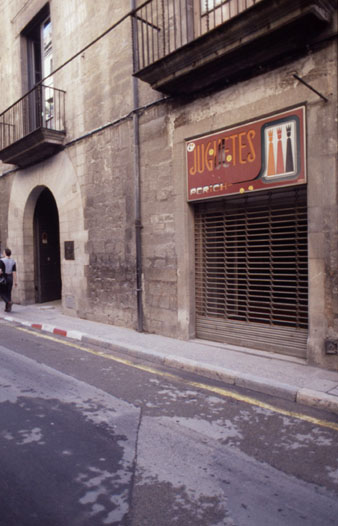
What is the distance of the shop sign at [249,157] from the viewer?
5.82 metres

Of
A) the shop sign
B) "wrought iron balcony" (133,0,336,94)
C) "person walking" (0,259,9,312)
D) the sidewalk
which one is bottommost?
the sidewalk

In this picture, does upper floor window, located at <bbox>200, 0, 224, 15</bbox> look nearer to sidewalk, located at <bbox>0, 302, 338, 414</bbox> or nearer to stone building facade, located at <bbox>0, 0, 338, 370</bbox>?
stone building facade, located at <bbox>0, 0, 338, 370</bbox>

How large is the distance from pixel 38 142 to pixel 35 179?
1615 millimetres

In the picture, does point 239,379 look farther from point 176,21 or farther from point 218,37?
point 176,21

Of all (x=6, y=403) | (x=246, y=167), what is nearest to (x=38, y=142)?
(x=246, y=167)

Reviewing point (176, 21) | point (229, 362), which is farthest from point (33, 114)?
point (229, 362)

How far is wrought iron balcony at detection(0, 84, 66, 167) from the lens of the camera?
33.4 ft

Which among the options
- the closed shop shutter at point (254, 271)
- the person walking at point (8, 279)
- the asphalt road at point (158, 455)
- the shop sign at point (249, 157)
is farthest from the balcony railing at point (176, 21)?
the person walking at point (8, 279)

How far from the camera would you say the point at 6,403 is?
4.42 m

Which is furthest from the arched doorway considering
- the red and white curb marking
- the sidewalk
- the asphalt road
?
the asphalt road

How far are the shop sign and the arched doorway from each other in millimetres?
6957

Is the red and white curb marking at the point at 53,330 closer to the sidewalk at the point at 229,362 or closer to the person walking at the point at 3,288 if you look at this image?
the sidewalk at the point at 229,362

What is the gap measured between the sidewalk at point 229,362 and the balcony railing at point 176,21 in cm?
477

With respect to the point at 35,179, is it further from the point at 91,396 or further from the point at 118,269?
the point at 91,396
